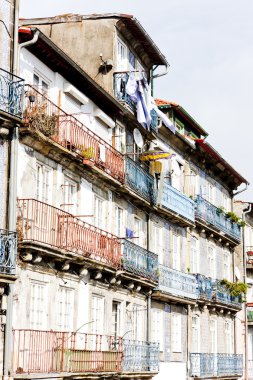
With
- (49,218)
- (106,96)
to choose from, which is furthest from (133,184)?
(49,218)

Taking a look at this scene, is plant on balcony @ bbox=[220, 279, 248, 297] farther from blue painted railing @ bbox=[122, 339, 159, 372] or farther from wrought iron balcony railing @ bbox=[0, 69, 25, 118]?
wrought iron balcony railing @ bbox=[0, 69, 25, 118]

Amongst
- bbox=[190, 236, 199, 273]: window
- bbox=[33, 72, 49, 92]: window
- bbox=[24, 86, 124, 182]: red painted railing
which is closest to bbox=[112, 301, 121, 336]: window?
bbox=[24, 86, 124, 182]: red painted railing

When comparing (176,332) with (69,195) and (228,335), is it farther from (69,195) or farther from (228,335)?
(69,195)

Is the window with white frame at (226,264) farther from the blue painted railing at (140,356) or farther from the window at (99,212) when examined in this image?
the window at (99,212)

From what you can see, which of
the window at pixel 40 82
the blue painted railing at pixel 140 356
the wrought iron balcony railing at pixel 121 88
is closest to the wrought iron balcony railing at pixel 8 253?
the window at pixel 40 82

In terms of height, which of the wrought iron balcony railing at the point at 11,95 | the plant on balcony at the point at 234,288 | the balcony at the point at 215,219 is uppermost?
the balcony at the point at 215,219

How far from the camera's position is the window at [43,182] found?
77.9ft

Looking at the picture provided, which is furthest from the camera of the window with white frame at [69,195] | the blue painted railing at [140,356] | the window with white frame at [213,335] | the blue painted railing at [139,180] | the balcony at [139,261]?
the window with white frame at [213,335]

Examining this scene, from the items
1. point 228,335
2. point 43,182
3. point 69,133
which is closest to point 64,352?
point 43,182

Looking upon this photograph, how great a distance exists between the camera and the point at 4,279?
19.9 m

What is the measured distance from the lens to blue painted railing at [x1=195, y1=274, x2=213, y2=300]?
124ft

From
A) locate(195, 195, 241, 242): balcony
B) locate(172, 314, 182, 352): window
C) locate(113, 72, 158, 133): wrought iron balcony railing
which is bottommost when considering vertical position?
locate(172, 314, 182, 352): window

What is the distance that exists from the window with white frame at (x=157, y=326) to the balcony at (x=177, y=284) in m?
0.88

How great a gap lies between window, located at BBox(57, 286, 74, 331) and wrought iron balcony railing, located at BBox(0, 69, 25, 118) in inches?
230
